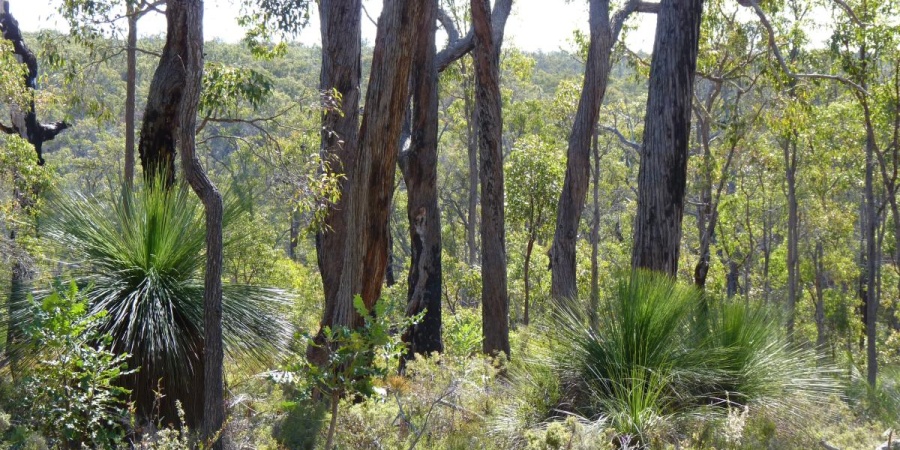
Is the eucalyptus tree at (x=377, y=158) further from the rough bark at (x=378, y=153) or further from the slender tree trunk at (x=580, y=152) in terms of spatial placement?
the slender tree trunk at (x=580, y=152)

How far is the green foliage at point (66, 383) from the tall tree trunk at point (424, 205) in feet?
18.4

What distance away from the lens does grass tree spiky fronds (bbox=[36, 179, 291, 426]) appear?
509 cm

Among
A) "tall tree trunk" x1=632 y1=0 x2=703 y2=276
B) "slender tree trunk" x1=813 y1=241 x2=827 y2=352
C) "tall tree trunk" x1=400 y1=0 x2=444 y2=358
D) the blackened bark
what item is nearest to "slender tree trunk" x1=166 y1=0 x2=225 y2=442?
"tall tree trunk" x1=632 y1=0 x2=703 y2=276

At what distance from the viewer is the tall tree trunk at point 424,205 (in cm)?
991

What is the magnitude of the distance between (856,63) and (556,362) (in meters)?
8.48

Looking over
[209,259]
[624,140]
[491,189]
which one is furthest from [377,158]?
[624,140]

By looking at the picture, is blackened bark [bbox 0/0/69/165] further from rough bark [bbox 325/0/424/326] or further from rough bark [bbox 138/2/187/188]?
rough bark [bbox 325/0/424/326]

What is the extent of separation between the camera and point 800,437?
521 centimetres

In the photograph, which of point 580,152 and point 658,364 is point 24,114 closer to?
point 580,152

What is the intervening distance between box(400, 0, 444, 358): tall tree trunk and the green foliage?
561cm

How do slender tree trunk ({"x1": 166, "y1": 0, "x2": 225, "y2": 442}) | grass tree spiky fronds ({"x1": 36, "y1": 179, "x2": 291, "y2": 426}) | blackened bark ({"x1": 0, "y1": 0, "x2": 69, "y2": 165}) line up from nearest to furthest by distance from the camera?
slender tree trunk ({"x1": 166, "y1": 0, "x2": 225, "y2": 442})
grass tree spiky fronds ({"x1": 36, "y1": 179, "x2": 291, "y2": 426})
blackened bark ({"x1": 0, "y1": 0, "x2": 69, "y2": 165})

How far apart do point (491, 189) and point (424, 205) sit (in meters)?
1.03

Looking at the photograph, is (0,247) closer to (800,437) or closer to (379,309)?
(379,309)

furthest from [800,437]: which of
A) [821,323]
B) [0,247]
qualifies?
[821,323]
